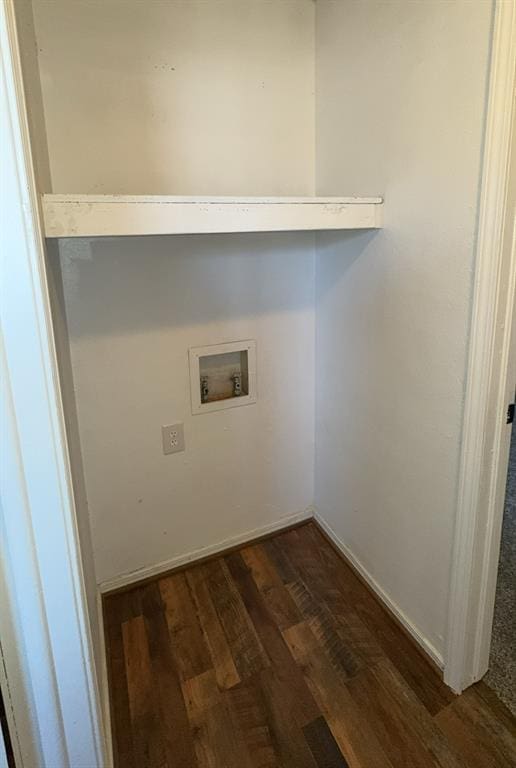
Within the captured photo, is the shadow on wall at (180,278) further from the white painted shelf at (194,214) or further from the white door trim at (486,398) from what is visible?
the white door trim at (486,398)

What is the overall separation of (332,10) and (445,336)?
120 cm

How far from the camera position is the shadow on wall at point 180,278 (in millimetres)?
1482

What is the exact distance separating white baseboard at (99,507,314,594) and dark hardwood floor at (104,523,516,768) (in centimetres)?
4

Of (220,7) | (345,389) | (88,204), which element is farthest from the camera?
(345,389)

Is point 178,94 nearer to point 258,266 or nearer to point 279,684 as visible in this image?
point 258,266

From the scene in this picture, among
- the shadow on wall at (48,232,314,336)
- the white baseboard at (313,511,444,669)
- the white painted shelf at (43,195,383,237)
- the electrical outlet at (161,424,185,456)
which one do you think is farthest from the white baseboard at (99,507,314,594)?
the white painted shelf at (43,195,383,237)

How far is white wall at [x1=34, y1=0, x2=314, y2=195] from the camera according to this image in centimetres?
133

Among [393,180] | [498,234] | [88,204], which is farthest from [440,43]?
[88,204]

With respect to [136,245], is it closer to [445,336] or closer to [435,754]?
[445,336]

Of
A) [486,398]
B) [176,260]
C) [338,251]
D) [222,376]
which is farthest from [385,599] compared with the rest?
[176,260]

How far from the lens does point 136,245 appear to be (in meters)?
1.52

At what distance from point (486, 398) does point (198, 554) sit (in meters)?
1.35

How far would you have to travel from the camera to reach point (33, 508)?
77 cm

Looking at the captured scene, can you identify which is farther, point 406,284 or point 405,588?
point 405,588
